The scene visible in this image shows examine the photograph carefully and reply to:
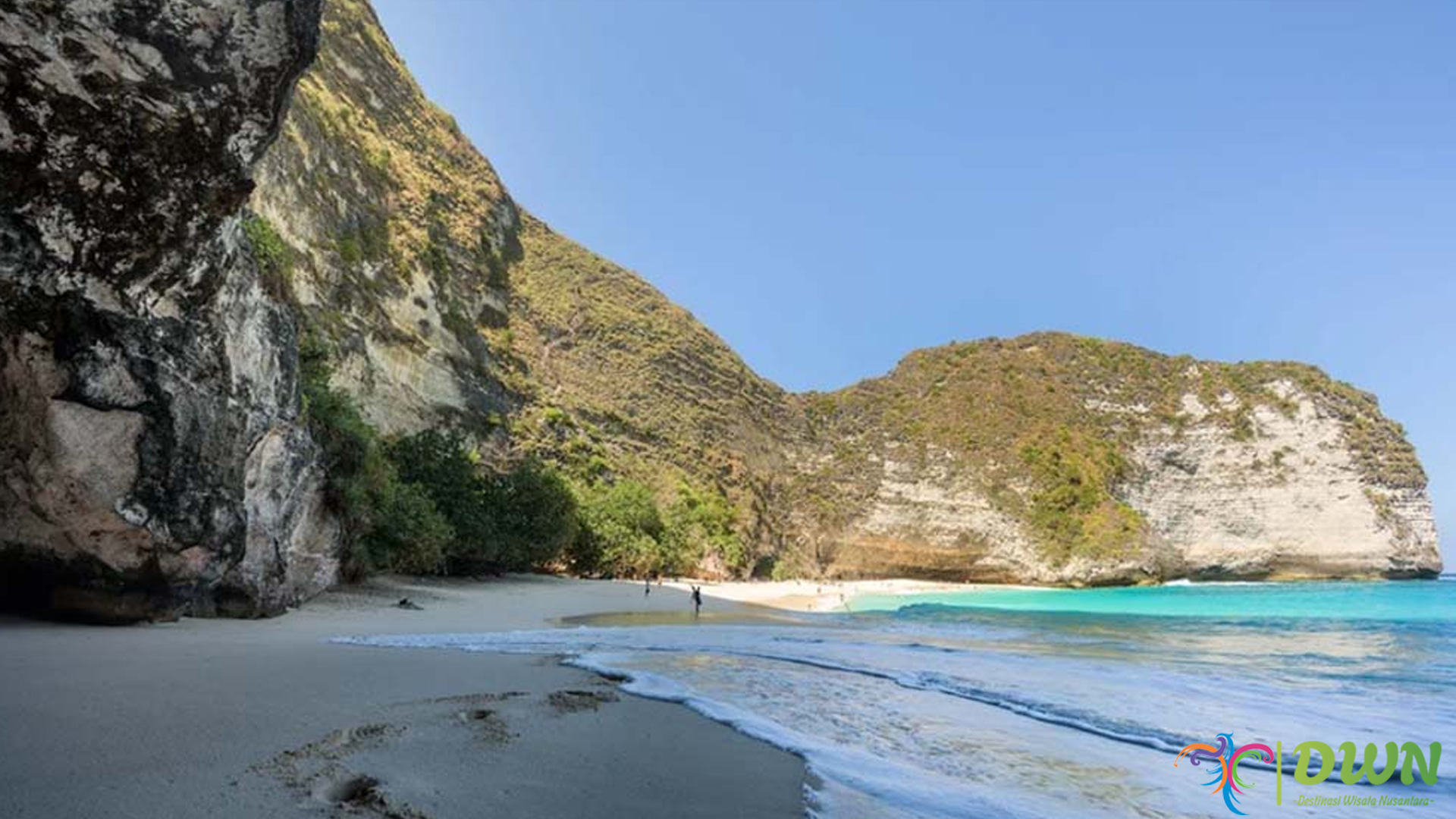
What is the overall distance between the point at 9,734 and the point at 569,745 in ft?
9.46

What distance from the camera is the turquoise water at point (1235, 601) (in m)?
31.9

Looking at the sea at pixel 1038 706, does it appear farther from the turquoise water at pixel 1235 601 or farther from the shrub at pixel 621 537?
the shrub at pixel 621 537

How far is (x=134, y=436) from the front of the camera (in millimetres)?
8305

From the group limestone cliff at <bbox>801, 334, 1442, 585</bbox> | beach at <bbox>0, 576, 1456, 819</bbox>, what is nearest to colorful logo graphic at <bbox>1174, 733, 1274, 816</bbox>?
beach at <bbox>0, 576, 1456, 819</bbox>

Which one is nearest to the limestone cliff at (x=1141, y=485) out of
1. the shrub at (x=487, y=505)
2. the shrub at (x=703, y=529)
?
the shrub at (x=703, y=529)

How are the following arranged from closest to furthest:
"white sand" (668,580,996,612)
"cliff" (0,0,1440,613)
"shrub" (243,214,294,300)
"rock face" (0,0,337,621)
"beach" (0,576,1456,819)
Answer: "beach" (0,576,1456,819) < "rock face" (0,0,337,621) < "cliff" (0,0,1440,613) < "shrub" (243,214,294,300) < "white sand" (668,580,996,612)

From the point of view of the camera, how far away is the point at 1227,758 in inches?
238

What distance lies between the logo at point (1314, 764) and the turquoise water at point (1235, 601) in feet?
84.4

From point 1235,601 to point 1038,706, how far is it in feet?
157

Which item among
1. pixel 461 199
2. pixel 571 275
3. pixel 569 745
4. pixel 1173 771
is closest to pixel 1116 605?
pixel 1173 771

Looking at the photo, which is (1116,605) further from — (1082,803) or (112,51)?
(112,51)

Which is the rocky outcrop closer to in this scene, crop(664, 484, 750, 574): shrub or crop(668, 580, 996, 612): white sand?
crop(668, 580, 996, 612): white sand

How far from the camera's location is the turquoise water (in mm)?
31875

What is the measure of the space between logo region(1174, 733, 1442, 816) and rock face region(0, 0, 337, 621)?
1111 centimetres
